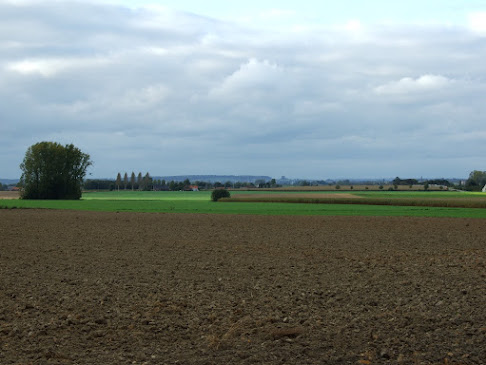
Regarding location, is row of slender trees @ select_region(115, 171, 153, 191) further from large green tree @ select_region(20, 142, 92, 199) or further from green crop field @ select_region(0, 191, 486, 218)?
green crop field @ select_region(0, 191, 486, 218)

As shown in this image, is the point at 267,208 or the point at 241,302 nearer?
the point at 241,302

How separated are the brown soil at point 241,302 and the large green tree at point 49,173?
69.3m

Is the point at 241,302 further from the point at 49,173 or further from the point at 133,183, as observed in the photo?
the point at 133,183

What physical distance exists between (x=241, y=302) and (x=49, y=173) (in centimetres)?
8553

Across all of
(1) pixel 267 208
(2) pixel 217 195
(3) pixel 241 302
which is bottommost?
(3) pixel 241 302

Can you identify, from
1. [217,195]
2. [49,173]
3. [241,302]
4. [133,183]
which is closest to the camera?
[241,302]

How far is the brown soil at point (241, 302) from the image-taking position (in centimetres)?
984

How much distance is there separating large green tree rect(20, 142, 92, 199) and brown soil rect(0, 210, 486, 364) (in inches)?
2727

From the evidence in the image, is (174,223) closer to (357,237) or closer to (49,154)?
(357,237)

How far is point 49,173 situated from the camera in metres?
92.9

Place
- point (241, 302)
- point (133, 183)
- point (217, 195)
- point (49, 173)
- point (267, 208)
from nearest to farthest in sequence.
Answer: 1. point (241, 302)
2. point (267, 208)
3. point (217, 195)
4. point (49, 173)
5. point (133, 183)

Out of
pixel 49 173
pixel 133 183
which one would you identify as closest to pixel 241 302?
pixel 49 173

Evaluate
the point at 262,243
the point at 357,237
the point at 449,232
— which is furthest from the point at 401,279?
the point at 449,232

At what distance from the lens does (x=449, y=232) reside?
3209cm
